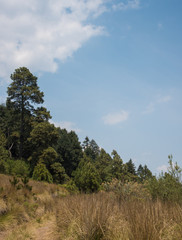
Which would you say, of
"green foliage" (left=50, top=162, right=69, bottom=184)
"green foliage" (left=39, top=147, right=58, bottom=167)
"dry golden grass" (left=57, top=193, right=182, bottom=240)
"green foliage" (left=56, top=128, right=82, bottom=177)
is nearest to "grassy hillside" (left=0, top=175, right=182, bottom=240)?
"dry golden grass" (left=57, top=193, right=182, bottom=240)

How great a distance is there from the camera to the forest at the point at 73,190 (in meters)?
4.32

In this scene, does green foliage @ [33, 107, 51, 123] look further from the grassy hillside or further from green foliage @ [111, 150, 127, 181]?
the grassy hillside

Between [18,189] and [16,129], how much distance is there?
3171 centimetres

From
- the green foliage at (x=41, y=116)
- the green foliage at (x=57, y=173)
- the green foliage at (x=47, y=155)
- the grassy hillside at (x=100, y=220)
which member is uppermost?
the green foliage at (x=41, y=116)

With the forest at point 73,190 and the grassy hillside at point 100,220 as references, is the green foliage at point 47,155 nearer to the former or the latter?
the forest at point 73,190

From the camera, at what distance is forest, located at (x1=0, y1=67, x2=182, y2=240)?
432 centimetres

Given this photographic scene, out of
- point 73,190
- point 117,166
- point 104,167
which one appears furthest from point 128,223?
point 104,167

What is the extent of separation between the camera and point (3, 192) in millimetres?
9750

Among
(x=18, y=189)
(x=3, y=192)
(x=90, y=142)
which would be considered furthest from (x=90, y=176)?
(x=90, y=142)

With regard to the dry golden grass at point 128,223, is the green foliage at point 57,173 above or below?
above

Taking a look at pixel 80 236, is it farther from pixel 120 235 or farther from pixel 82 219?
pixel 120 235

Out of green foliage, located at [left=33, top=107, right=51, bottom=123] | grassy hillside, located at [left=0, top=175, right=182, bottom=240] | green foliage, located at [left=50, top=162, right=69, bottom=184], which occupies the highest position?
green foliage, located at [left=33, top=107, right=51, bottom=123]

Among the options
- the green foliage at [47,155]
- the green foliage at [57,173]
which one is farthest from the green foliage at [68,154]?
the green foliage at [47,155]

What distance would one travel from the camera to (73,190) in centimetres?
1694
